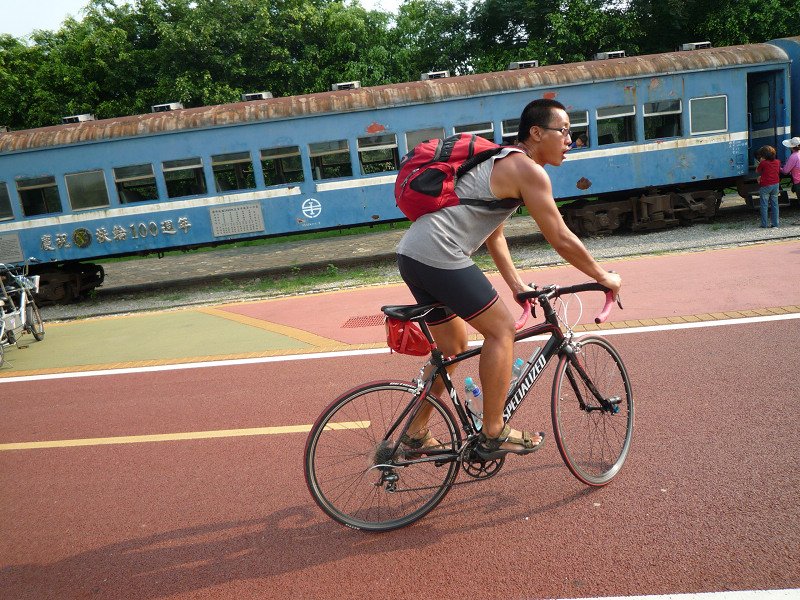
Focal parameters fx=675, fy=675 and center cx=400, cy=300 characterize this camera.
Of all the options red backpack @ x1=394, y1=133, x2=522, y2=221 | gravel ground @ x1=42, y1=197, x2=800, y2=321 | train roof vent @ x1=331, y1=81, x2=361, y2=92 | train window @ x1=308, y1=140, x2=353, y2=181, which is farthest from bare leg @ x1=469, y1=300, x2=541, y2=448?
train roof vent @ x1=331, y1=81, x2=361, y2=92

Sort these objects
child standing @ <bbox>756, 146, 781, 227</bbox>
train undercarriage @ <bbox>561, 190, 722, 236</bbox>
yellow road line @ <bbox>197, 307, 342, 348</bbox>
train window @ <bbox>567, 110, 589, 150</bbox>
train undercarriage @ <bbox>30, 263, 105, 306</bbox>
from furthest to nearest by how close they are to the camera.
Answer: train undercarriage @ <bbox>561, 190, 722, 236</bbox> → train undercarriage @ <bbox>30, 263, 105, 306</bbox> → train window @ <bbox>567, 110, 589, 150</bbox> → child standing @ <bbox>756, 146, 781, 227</bbox> → yellow road line @ <bbox>197, 307, 342, 348</bbox>

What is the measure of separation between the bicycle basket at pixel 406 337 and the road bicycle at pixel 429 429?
0.04 metres

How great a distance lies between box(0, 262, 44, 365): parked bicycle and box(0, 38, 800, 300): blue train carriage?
4047 mm

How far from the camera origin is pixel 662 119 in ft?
45.1

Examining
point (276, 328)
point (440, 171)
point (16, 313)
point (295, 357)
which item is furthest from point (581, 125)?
point (440, 171)

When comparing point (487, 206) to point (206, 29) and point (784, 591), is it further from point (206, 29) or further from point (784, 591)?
point (206, 29)

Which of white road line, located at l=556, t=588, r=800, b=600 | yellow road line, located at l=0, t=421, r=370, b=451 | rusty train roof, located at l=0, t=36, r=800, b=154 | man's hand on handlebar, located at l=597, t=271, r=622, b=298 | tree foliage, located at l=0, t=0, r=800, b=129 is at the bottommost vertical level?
yellow road line, located at l=0, t=421, r=370, b=451

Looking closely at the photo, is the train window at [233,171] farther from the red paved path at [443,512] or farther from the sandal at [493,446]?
the sandal at [493,446]

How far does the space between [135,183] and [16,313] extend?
5.48 m

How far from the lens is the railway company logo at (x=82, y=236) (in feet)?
44.0

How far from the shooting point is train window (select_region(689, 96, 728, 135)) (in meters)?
13.8

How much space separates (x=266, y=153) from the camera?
1336 centimetres

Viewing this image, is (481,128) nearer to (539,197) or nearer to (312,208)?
(312,208)

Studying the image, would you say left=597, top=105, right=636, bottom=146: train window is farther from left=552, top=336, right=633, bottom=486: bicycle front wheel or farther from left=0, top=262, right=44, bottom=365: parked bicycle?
left=552, top=336, right=633, bottom=486: bicycle front wheel
